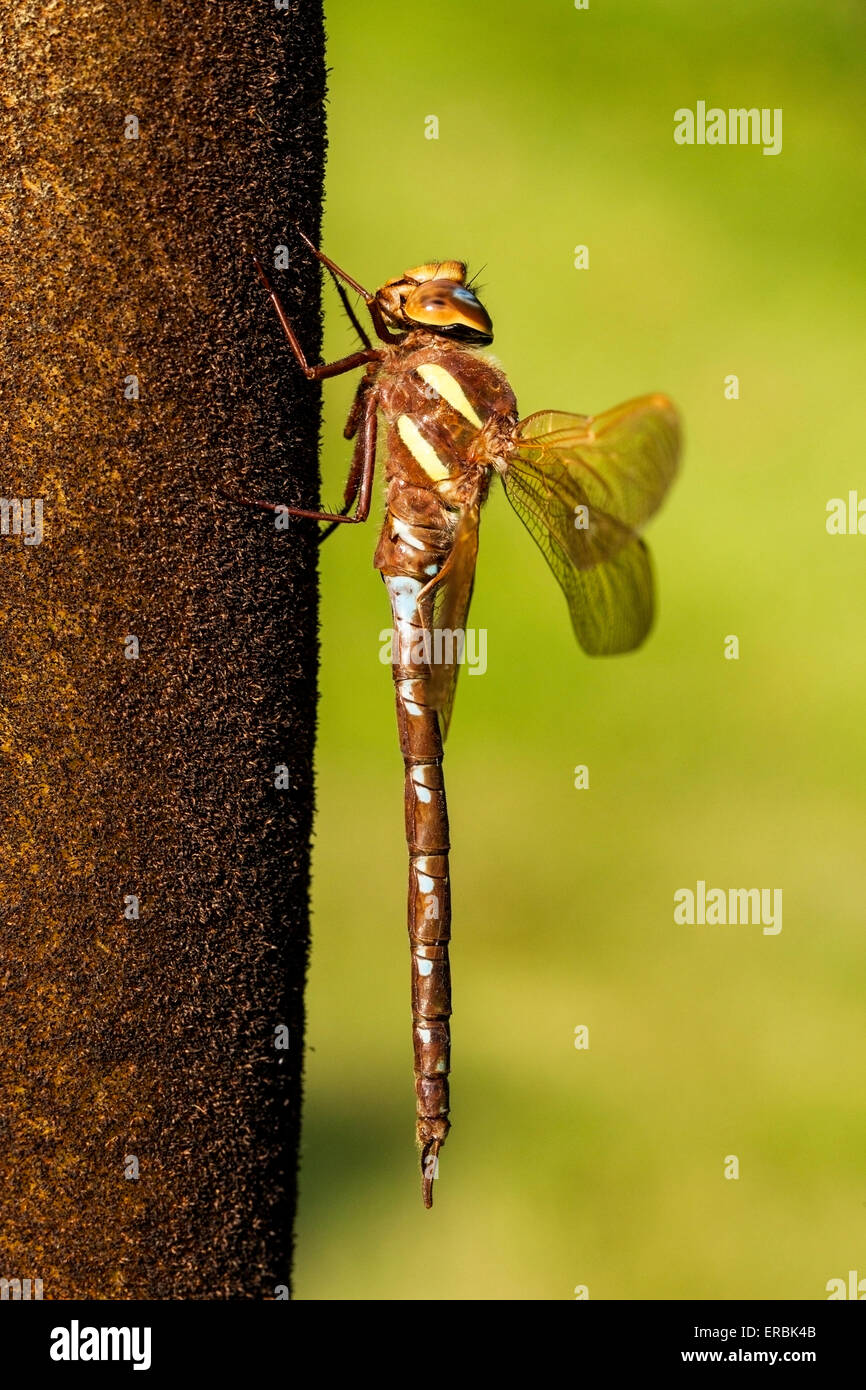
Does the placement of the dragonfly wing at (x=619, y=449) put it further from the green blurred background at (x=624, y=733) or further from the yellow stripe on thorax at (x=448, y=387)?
the green blurred background at (x=624, y=733)

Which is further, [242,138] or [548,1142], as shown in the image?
[548,1142]

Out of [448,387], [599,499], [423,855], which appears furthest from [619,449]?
[423,855]

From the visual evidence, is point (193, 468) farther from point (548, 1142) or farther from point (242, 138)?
point (548, 1142)

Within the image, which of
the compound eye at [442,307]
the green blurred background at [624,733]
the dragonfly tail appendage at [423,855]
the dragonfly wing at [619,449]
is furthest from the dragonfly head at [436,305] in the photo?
the green blurred background at [624,733]

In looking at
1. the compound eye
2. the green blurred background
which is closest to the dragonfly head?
the compound eye

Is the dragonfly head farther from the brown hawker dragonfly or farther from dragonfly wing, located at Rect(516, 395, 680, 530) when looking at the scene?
dragonfly wing, located at Rect(516, 395, 680, 530)
